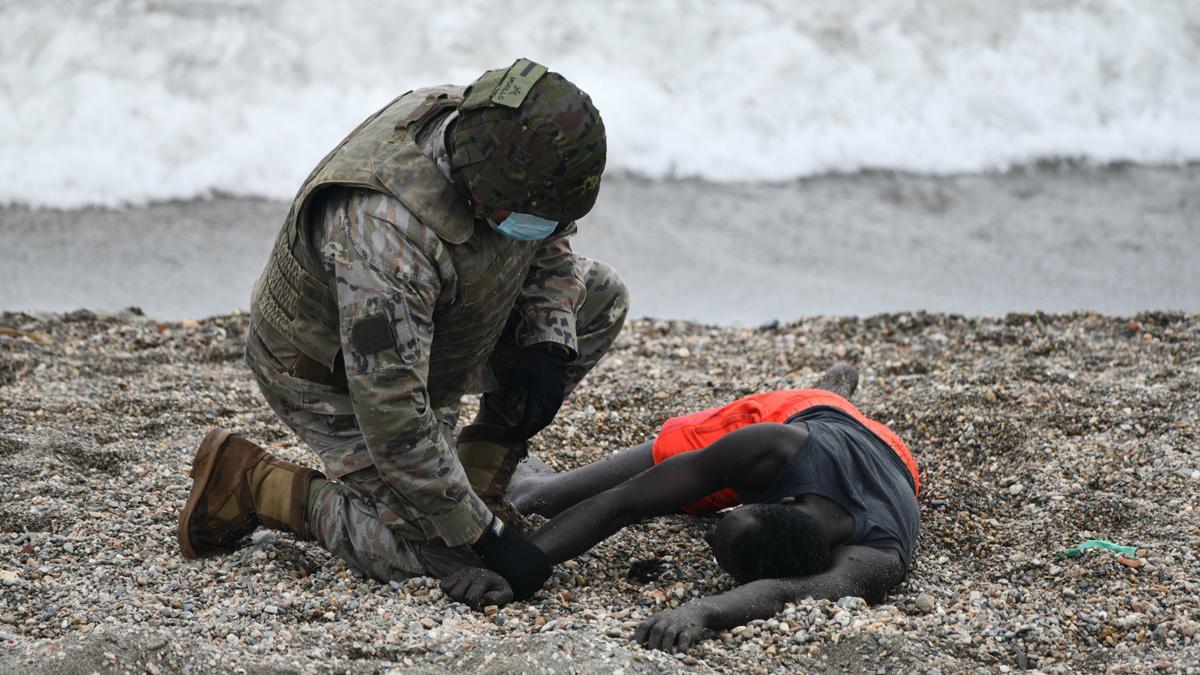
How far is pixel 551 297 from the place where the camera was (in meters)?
4.09

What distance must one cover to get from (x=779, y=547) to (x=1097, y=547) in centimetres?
106

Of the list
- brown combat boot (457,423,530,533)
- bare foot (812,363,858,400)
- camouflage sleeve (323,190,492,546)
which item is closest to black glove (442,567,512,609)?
camouflage sleeve (323,190,492,546)

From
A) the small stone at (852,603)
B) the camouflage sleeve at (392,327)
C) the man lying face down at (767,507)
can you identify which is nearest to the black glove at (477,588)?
the man lying face down at (767,507)

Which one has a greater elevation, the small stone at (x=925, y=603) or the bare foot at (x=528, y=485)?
the bare foot at (x=528, y=485)

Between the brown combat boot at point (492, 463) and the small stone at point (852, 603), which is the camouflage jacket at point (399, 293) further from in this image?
the small stone at point (852, 603)

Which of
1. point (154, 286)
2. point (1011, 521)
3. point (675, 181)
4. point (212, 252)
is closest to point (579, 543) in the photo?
point (1011, 521)

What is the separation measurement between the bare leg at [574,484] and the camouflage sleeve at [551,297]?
53 cm

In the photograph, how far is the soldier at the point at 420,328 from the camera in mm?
3328

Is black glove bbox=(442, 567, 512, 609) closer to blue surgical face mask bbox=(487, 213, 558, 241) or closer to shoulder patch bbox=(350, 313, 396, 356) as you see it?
shoulder patch bbox=(350, 313, 396, 356)

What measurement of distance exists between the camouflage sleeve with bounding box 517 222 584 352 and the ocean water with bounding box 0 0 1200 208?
5507 millimetres

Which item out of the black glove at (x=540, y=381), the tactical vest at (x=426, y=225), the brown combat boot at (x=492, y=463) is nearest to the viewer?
the tactical vest at (x=426, y=225)

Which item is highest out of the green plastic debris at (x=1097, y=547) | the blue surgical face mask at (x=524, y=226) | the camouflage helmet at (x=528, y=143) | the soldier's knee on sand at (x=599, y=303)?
the camouflage helmet at (x=528, y=143)

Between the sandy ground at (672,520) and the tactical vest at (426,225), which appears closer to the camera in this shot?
the sandy ground at (672,520)

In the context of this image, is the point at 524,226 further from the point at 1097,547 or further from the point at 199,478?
the point at 1097,547
